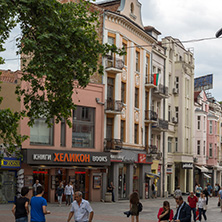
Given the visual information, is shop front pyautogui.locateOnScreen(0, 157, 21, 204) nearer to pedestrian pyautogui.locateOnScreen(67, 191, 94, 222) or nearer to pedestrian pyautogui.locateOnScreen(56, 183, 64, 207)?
pedestrian pyautogui.locateOnScreen(56, 183, 64, 207)

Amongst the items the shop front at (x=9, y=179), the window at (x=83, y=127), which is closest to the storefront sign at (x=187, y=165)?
the window at (x=83, y=127)

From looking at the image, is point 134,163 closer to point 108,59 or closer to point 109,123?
point 109,123

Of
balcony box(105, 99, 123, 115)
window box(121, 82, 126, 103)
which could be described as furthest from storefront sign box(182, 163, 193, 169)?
balcony box(105, 99, 123, 115)

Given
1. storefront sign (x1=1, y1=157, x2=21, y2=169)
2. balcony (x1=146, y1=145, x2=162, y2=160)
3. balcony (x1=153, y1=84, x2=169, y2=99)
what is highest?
balcony (x1=153, y1=84, x2=169, y2=99)

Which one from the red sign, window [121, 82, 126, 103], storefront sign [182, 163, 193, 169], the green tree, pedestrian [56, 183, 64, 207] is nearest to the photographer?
the green tree

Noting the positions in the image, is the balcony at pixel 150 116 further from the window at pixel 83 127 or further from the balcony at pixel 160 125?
the window at pixel 83 127

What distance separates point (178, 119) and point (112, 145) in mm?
19467

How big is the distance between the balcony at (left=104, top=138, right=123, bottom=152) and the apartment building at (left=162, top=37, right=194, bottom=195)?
15314mm

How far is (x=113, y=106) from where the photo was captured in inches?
1580

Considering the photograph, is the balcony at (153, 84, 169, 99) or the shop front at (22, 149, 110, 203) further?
the balcony at (153, 84, 169, 99)

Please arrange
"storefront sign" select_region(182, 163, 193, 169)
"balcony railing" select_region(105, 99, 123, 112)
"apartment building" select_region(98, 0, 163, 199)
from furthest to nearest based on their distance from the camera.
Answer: "storefront sign" select_region(182, 163, 193, 169), "apartment building" select_region(98, 0, 163, 199), "balcony railing" select_region(105, 99, 123, 112)

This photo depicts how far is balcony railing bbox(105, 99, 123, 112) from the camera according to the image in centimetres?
3972

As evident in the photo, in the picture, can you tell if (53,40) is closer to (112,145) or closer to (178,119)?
(112,145)

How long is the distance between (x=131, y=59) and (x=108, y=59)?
4268mm
